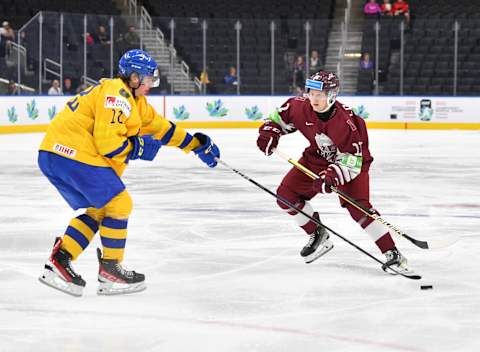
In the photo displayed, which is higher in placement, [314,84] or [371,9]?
[371,9]

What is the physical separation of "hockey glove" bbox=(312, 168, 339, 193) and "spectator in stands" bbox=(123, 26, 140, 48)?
41.9ft

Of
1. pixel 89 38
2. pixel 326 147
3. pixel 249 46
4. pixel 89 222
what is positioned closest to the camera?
pixel 89 222

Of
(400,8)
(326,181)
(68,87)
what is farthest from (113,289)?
(400,8)

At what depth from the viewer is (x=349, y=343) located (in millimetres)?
2977

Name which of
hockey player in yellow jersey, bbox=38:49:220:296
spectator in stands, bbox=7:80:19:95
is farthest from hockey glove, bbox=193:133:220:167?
spectator in stands, bbox=7:80:19:95

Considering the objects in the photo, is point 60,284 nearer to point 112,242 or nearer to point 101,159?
point 112,242

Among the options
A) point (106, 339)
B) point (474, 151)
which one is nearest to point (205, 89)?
point (474, 151)

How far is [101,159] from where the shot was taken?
3.58 m

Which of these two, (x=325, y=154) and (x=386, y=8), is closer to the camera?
(x=325, y=154)

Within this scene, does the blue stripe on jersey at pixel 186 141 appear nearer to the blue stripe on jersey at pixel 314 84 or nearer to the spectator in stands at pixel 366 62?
the blue stripe on jersey at pixel 314 84

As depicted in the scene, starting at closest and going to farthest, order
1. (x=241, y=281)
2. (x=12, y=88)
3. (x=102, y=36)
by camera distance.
A: (x=241, y=281) < (x=12, y=88) < (x=102, y=36)

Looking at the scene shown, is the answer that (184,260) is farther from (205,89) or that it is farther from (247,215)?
(205,89)

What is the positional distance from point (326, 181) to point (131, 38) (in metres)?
13.2

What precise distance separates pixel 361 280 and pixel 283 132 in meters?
0.82
